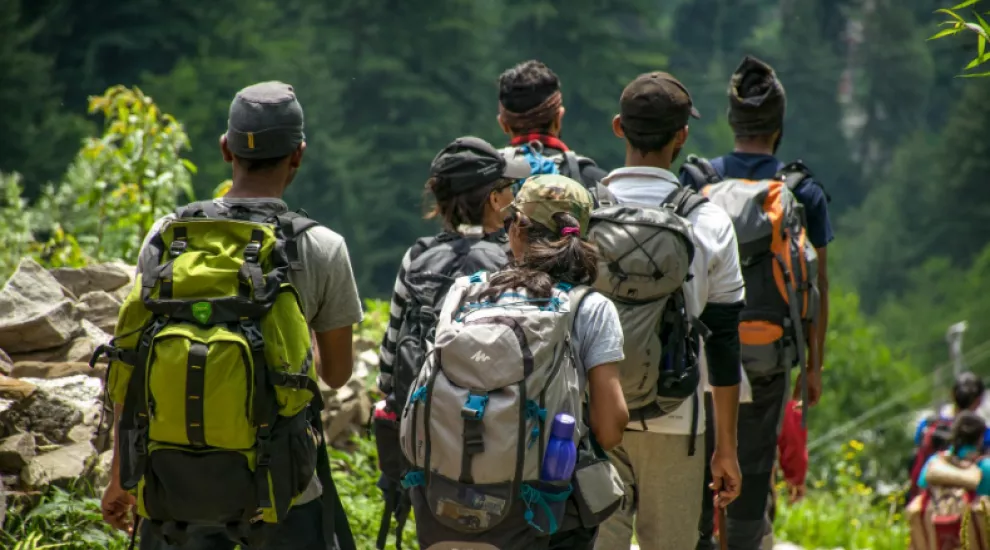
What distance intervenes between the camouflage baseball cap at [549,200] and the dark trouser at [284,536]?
918 millimetres

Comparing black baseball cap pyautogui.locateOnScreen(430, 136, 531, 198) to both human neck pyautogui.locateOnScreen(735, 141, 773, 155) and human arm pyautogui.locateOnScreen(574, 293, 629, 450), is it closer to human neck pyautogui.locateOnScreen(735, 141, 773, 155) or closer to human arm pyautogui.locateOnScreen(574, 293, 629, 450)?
human arm pyautogui.locateOnScreen(574, 293, 629, 450)

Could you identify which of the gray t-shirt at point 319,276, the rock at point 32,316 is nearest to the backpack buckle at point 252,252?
the gray t-shirt at point 319,276

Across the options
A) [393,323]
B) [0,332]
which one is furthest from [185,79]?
[393,323]

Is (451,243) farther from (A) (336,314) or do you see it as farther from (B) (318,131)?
(B) (318,131)

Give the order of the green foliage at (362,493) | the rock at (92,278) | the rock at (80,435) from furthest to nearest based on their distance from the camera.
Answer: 1. the rock at (92,278)
2. the green foliage at (362,493)
3. the rock at (80,435)

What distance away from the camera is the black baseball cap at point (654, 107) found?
4016 millimetres

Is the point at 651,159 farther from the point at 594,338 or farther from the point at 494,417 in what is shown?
the point at 494,417

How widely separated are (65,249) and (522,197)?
5.11m

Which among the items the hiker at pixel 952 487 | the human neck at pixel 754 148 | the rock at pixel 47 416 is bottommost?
the hiker at pixel 952 487

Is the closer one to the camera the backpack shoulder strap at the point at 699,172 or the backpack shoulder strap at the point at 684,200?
the backpack shoulder strap at the point at 684,200

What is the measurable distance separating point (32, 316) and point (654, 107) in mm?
3158

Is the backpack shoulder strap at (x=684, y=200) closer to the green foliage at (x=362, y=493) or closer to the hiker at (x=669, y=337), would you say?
the hiker at (x=669, y=337)

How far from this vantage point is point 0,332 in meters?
5.71

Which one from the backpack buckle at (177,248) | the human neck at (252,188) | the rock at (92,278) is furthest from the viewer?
the rock at (92,278)
